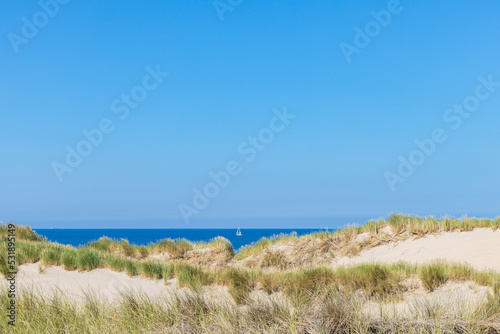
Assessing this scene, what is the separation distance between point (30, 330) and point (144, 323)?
132 cm

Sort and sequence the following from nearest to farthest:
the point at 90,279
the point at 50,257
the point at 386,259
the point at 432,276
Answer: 1. the point at 432,276
2. the point at 90,279
3. the point at 50,257
4. the point at 386,259

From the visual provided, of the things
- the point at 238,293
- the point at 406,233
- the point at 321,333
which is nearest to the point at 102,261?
the point at 238,293

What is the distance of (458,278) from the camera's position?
8859 millimetres

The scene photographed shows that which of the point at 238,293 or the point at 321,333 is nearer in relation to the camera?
the point at 321,333

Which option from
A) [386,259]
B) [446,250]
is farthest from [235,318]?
[446,250]

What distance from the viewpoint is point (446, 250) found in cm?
1414

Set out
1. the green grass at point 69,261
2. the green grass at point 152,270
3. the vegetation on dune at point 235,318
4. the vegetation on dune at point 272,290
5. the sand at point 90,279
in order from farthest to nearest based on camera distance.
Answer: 1. the green grass at point 69,261
2. the green grass at point 152,270
3. the sand at point 90,279
4. the vegetation on dune at point 272,290
5. the vegetation on dune at point 235,318

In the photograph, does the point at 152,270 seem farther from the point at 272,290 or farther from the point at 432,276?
the point at 432,276

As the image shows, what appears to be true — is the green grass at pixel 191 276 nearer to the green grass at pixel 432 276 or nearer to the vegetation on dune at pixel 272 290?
the vegetation on dune at pixel 272 290

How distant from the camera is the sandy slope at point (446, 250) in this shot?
13.0 m

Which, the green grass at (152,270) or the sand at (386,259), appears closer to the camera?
the sand at (386,259)

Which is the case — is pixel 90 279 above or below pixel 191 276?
above

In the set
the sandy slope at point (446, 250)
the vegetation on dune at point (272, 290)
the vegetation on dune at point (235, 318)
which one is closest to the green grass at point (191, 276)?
the vegetation on dune at point (272, 290)

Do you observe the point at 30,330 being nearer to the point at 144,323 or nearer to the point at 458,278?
the point at 144,323
